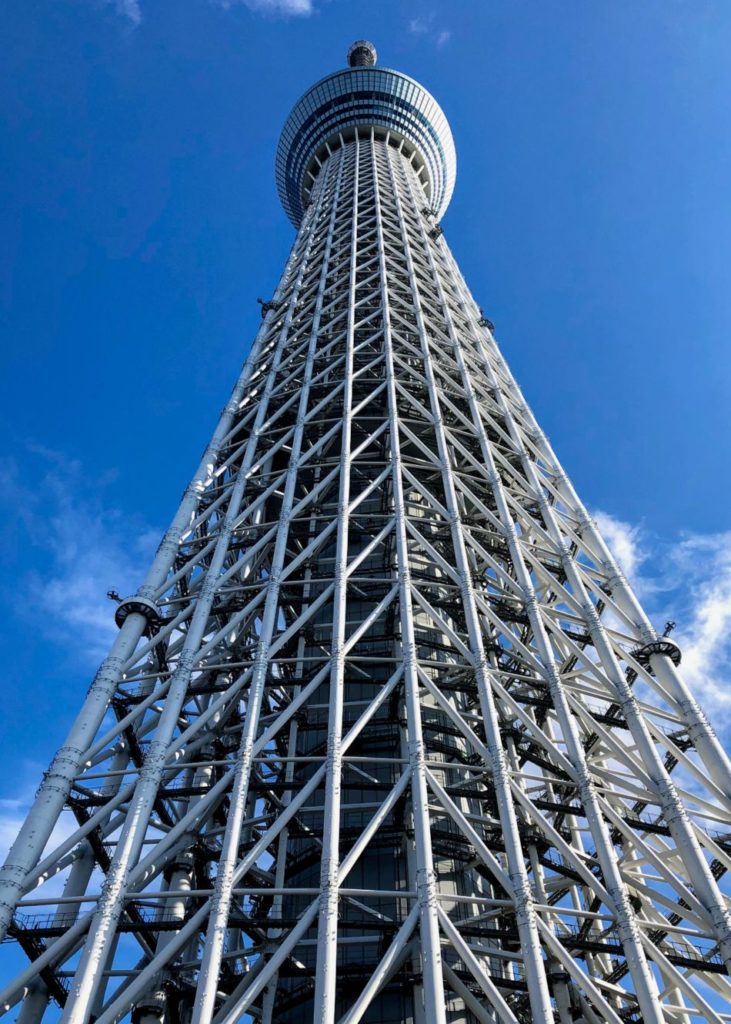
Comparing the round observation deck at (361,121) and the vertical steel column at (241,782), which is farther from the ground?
the round observation deck at (361,121)

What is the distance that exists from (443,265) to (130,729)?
39.1m

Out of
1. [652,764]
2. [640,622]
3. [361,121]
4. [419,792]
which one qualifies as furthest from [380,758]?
[361,121]

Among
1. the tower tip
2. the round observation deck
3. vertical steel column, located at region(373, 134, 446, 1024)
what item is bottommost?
vertical steel column, located at region(373, 134, 446, 1024)

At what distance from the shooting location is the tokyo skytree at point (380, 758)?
62.5 feet

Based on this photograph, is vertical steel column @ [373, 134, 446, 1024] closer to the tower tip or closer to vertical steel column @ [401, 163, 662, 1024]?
vertical steel column @ [401, 163, 662, 1024]

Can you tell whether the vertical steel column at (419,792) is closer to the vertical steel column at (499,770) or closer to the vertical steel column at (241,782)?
the vertical steel column at (499,770)

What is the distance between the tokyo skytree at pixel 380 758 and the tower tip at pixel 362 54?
6092 cm

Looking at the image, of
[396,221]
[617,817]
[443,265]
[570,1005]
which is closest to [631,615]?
[617,817]

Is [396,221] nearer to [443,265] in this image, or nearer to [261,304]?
[443,265]

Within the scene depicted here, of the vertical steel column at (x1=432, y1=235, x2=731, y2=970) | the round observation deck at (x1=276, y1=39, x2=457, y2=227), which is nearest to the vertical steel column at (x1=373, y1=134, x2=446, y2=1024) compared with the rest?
the vertical steel column at (x1=432, y1=235, x2=731, y2=970)

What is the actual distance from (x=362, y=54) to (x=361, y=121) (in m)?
18.8

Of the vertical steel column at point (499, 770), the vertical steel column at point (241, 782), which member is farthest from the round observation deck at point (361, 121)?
the vertical steel column at point (241, 782)

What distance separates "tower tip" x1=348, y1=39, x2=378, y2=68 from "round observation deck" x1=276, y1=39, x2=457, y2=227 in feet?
43.5

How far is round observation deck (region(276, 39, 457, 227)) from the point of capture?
80.7 meters
